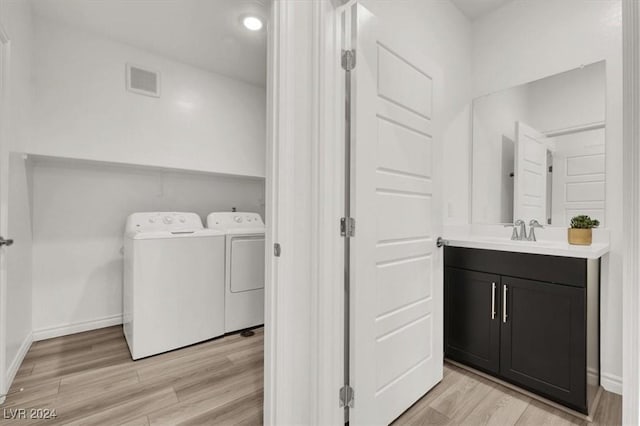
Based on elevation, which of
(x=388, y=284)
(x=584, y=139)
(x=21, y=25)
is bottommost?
(x=388, y=284)

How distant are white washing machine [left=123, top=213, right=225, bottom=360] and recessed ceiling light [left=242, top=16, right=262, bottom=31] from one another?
1699 mm

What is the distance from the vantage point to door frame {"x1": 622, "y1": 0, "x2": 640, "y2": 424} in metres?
0.83

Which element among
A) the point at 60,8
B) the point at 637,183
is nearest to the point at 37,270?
the point at 60,8

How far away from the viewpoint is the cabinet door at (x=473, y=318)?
6.18 ft

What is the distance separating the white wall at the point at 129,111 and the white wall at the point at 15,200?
0.16 meters

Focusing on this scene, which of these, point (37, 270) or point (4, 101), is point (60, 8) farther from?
point (37, 270)

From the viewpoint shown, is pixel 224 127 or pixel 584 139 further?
Answer: pixel 224 127

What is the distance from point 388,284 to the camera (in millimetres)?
1492

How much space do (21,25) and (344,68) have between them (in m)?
2.22

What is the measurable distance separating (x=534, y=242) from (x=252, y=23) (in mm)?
2620

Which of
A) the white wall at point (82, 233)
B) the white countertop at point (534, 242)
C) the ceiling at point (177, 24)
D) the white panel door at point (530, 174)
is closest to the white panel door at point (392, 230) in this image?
the white countertop at point (534, 242)

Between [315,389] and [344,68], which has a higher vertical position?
[344,68]

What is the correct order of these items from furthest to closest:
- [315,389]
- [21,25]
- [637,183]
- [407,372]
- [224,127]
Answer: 1. [224,127]
2. [21,25]
3. [407,372]
4. [315,389]
5. [637,183]

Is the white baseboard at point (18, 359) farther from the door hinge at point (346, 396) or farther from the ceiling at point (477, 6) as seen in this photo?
the ceiling at point (477, 6)
